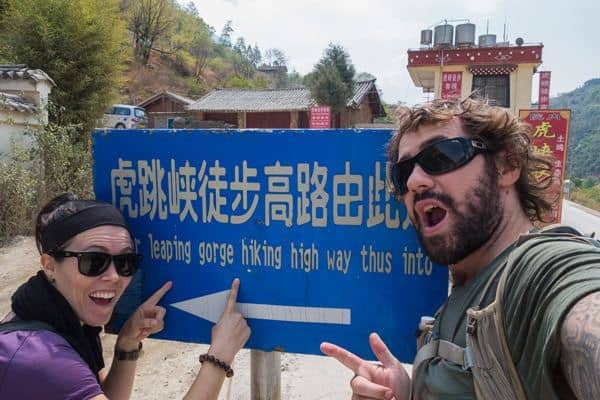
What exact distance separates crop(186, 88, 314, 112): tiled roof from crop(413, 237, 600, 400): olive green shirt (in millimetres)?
22664

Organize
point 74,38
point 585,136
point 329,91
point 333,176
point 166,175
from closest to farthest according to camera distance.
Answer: point 333,176 < point 166,175 < point 74,38 < point 329,91 < point 585,136

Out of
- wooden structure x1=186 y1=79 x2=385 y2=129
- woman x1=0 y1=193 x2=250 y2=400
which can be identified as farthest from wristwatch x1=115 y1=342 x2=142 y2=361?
wooden structure x1=186 y1=79 x2=385 y2=129

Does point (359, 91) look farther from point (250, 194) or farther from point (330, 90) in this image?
point (250, 194)

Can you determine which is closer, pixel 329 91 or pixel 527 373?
pixel 527 373

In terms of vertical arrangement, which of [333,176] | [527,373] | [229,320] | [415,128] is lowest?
[229,320]

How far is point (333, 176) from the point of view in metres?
1.48

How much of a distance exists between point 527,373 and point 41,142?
7.57 meters

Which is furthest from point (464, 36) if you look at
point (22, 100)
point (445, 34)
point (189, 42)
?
point (189, 42)

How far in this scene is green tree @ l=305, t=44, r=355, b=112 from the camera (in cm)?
2433

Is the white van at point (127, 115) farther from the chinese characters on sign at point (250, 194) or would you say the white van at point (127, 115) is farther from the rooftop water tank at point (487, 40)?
the chinese characters on sign at point (250, 194)

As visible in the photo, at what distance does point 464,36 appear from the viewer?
49.2 feet

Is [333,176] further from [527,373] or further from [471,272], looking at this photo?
[527,373]

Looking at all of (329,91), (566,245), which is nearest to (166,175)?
(566,245)

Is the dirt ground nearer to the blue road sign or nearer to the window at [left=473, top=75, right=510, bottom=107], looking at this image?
the blue road sign
